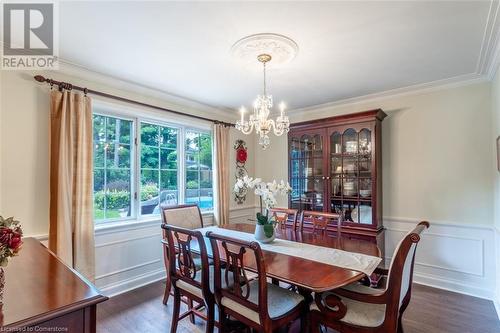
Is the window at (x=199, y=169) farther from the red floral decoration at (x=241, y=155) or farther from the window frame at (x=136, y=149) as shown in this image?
the red floral decoration at (x=241, y=155)

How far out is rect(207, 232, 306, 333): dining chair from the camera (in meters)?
1.50

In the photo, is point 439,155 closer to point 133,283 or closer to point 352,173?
point 352,173

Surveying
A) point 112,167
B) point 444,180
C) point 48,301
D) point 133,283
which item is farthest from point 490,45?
point 133,283

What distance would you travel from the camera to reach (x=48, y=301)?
1007mm

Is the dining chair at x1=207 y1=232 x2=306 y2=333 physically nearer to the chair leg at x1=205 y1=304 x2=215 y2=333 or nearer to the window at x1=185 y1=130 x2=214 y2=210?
the chair leg at x1=205 y1=304 x2=215 y2=333

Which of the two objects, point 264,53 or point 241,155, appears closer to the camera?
point 264,53

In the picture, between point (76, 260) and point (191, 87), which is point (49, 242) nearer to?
point (76, 260)

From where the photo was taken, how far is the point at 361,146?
10.8 ft

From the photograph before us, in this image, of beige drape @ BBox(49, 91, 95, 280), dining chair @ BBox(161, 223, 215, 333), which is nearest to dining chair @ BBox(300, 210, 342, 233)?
dining chair @ BBox(161, 223, 215, 333)

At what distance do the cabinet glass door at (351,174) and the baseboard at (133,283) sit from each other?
2.44m

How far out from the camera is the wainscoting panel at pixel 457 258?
275 cm

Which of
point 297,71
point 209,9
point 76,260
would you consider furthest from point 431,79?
point 76,260

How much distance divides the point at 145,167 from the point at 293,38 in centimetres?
233

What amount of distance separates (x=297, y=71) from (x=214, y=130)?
1.69m
